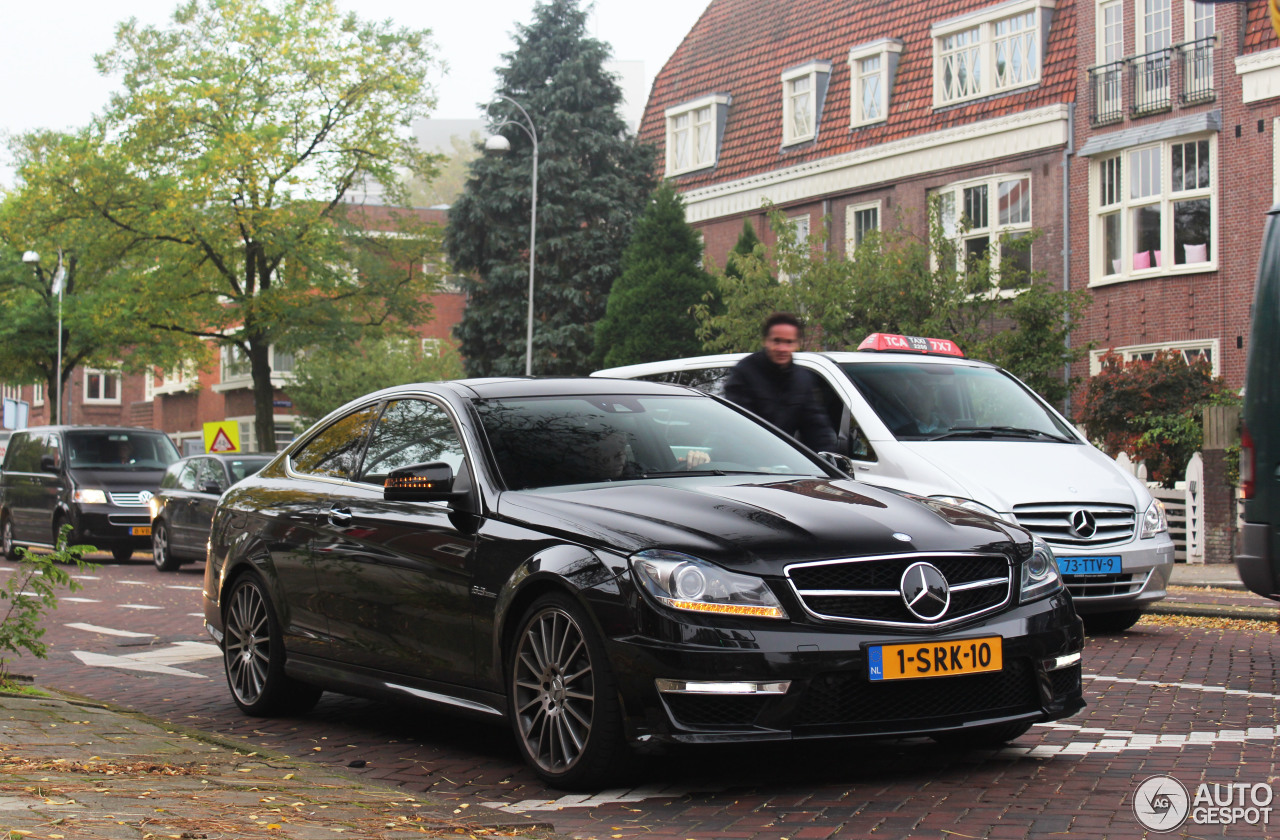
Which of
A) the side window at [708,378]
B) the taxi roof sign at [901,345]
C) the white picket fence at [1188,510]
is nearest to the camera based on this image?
the side window at [708,378]

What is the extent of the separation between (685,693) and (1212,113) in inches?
988

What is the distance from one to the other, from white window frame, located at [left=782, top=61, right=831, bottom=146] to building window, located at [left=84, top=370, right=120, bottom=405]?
4813 cm

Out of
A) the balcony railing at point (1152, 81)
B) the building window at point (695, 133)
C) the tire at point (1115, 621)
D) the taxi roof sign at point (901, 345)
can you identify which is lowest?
the tire at point (1115, 621)

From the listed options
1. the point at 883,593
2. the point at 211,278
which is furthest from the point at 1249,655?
the point at 211,278

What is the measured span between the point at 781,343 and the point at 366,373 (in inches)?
1601

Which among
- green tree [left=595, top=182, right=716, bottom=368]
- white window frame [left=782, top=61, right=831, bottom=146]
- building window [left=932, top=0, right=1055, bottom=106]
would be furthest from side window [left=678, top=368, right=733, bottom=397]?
white window frame [left=782, top=61, right=831, bottom=146]

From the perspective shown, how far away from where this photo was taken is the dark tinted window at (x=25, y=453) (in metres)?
24.1

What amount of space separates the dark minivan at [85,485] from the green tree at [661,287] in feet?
45.0

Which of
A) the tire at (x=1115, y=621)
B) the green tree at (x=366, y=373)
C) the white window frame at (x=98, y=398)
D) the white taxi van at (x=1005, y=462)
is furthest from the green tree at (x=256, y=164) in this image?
the white window frame at (x=98, y=398)

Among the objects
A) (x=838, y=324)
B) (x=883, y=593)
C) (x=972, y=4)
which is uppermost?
(x=972, y=4)

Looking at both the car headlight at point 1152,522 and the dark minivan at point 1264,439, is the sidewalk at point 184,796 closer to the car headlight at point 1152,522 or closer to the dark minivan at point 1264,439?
the dark minivan at point 1264,439

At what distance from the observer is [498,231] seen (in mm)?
42219

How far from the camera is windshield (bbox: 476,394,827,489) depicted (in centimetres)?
635

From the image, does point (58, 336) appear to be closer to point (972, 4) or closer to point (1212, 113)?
point (972, 4)
